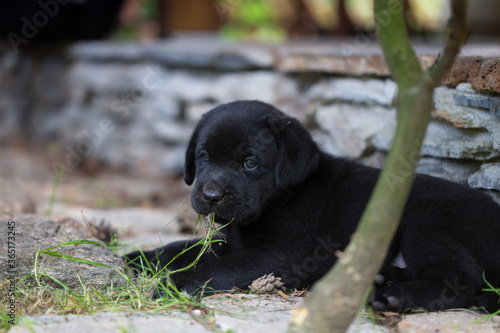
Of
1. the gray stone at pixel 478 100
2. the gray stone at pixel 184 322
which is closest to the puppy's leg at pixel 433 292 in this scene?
the gray stone at pixel 184 322

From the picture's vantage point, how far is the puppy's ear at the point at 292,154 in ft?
11.1

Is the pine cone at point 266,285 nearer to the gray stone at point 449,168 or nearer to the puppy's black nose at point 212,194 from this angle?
the puppy's black nose at point 212,194

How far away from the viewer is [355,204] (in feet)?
11.0

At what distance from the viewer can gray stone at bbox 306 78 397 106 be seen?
454 centimetres

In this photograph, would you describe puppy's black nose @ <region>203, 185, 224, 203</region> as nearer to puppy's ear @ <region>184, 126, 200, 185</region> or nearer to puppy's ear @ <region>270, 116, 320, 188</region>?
puppy's ear @ <region>270, 116, 320, 188</region>

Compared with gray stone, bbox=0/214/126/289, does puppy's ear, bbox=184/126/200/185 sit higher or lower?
higher

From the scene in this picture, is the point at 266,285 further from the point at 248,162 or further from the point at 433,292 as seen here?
the point at 433,292

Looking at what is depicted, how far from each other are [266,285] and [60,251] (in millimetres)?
1263

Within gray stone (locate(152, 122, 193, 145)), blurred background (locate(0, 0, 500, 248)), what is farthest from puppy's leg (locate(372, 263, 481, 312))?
gray stone (locate(152, 122, 193, 145))

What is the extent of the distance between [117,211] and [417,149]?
4.09 metres

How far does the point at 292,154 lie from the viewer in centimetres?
341

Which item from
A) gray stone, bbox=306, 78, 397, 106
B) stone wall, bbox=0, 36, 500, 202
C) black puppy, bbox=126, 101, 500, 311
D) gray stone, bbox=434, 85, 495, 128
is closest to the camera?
black puppy, bbox=126, 101, 500, 311
